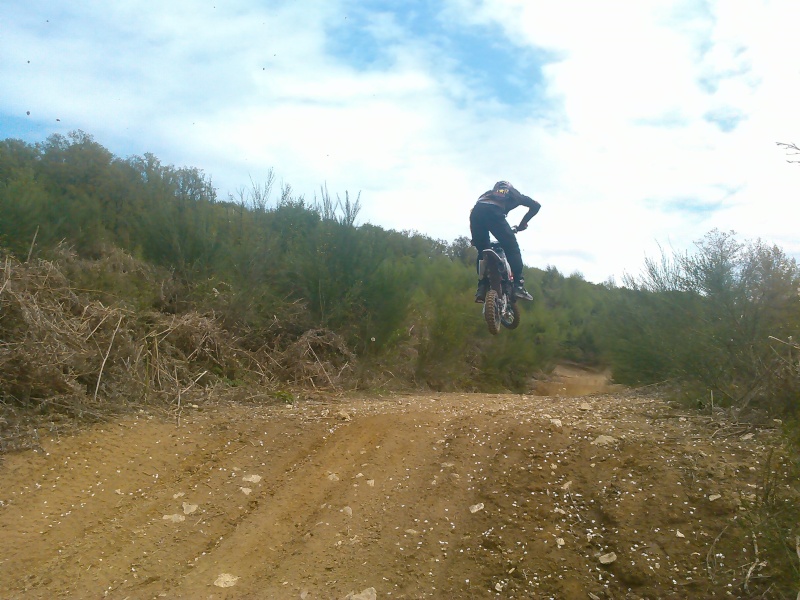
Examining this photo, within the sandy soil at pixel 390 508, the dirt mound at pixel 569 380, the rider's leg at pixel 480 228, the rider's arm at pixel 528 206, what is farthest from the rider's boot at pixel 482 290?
the dirt mound at pixel 569 380

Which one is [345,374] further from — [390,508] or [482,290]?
[390,508]

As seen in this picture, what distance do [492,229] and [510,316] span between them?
1602 millimetres

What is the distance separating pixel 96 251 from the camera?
12.0 m

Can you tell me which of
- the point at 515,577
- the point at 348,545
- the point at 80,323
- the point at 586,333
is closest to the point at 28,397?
the point at 80,323

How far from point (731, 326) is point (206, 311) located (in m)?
7.89

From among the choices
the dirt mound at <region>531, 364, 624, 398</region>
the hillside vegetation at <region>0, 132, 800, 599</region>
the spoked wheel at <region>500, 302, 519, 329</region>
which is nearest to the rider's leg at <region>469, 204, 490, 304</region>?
the spoked wheel at <region>500, 302, 519, 329</region>

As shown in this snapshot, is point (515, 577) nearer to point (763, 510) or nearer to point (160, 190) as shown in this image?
point (763, 510)

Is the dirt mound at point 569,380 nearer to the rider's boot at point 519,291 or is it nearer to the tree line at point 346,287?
the tree line at point 346,287

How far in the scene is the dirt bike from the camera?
8.61 m

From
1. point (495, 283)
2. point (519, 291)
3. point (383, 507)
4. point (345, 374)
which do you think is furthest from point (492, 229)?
point (383, 507)

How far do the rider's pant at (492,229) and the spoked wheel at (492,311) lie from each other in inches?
27.5

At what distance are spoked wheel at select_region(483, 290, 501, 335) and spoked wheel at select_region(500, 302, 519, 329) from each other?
25.5 inches

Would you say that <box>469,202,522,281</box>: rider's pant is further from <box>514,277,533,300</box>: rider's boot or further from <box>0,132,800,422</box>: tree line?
<box>0,132,800,422</box>: tree line

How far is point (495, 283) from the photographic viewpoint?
884cm
